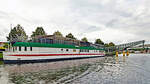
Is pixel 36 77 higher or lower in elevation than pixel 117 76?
higher

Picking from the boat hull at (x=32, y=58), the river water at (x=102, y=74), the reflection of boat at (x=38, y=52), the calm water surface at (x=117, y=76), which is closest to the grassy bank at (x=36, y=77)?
the river water at (x=102, y=74)

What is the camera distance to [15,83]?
1059cm

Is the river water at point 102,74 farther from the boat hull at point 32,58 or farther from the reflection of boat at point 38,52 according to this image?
the reflection of boat at point 38,52

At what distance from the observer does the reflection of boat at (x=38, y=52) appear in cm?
2539

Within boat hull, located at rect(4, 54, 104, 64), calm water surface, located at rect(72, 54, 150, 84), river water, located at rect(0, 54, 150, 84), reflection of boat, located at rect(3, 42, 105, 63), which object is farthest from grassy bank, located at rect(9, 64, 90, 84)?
reflection of boat, located at rect(3, 42, 105, 63)

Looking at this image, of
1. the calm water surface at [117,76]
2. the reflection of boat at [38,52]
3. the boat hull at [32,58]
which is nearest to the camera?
the calm water surface at [117,76]

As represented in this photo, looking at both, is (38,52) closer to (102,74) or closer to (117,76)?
(102,74)

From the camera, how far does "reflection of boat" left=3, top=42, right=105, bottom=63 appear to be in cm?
2539

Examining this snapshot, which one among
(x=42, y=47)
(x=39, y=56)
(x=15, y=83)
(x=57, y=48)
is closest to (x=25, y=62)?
(x=39, y=56)

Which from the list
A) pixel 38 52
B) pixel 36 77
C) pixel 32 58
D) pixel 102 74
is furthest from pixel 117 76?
pixel 38 52

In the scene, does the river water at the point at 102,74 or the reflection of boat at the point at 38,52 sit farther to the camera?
the reflection of boat at the point at 38,52

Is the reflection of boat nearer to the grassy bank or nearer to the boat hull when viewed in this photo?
the boat hull

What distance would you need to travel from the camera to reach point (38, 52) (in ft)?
95.0

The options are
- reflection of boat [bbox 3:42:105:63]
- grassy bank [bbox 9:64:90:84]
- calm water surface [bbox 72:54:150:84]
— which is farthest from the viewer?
reflection of boat [bbox 3:42:105:63]
